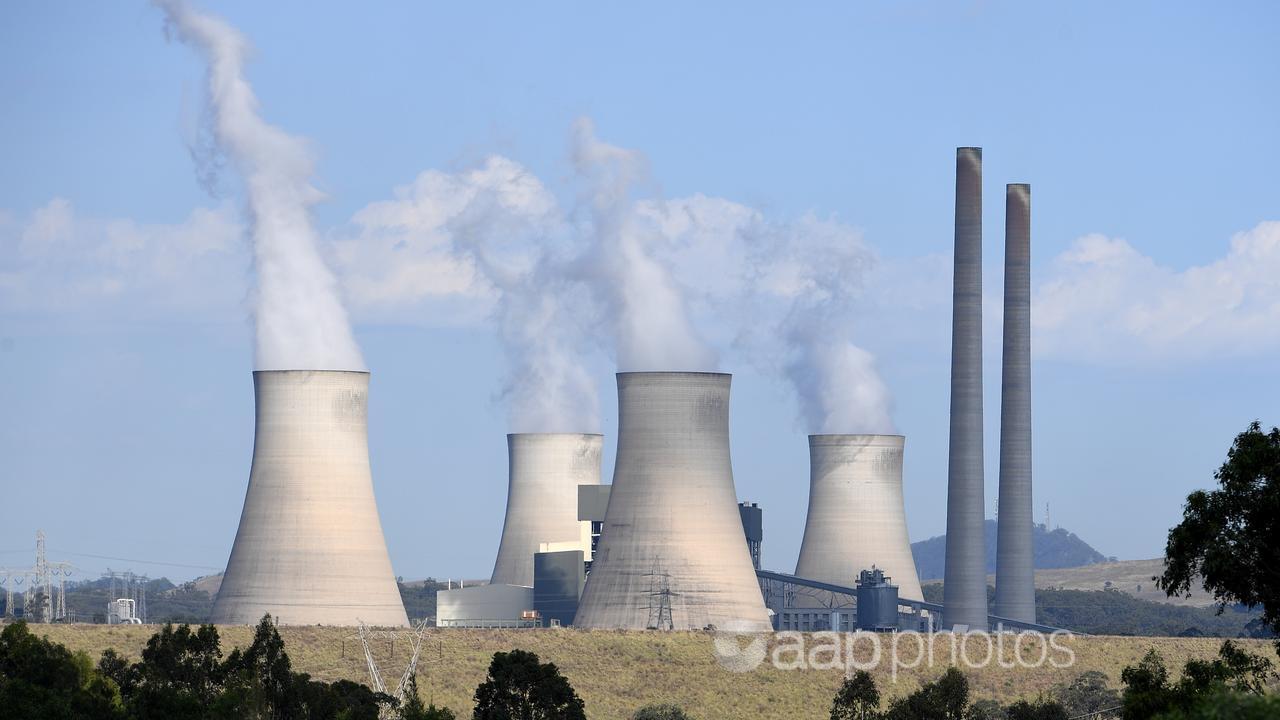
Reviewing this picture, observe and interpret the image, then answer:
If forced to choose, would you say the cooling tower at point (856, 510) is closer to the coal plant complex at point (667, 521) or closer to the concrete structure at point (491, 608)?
the coal plant complex at point (667, 521)

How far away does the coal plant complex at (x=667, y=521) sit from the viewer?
37656mm

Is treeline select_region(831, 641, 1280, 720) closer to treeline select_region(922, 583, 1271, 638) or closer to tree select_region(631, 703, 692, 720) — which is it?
tree select_region(631, 703, 692, 720)

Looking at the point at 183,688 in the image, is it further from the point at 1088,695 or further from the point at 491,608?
the point at 491,608

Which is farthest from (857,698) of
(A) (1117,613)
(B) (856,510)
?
(A) (1117,613)

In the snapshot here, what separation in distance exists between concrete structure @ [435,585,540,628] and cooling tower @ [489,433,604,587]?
1.26m

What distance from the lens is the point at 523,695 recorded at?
24.9m

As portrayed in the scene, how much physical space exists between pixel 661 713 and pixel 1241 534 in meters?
21.3

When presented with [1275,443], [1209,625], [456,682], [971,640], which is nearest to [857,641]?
[971,640]

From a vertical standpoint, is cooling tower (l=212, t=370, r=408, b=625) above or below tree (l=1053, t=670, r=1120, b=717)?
above

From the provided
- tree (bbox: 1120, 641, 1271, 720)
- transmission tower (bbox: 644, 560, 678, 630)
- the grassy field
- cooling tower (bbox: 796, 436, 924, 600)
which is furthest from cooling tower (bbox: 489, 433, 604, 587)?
tree (bbox: 1120, 641, 1271, 720)

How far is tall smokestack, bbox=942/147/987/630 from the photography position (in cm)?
5272

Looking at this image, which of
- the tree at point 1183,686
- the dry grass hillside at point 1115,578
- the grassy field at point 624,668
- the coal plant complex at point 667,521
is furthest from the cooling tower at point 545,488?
the dry grass hillside at point 1115,578

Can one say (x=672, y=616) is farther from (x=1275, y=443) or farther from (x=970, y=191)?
(x=1275, y=443)

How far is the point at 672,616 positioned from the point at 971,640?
9.90 metres
